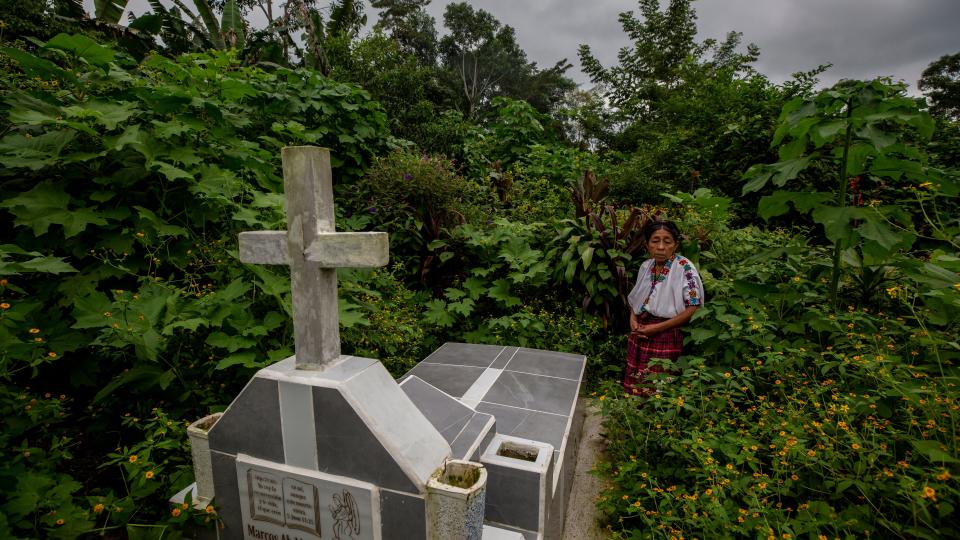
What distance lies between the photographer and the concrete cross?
1.56 m

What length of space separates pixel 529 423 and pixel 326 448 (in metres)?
1.33

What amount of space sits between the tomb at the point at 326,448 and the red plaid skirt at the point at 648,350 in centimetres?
171

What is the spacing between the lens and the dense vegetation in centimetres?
178

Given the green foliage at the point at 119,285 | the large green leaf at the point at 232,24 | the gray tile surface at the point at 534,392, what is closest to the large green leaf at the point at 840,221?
the gray tile surface at the point at 534,392

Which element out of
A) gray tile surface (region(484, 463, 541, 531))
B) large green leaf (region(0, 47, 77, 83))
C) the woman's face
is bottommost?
gray tile surface (region(484, 463, 541, 531))

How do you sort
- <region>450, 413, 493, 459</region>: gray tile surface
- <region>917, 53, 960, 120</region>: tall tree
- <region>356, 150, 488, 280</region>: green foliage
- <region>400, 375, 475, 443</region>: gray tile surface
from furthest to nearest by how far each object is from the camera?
<region>917, 53, 960, 120</region>: tall tree, <region>356, 150, 488, 280</region>: green foliage, <region>400, 375, 475, 443</region>: gray tile surface, <region>450, 413, 493, 459</region>: gray tile surface

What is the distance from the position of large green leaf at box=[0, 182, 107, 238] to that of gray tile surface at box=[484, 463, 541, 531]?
264 centimetres

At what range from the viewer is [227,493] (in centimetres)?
176

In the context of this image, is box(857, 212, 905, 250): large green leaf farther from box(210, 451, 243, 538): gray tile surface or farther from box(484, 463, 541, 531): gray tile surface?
box(210, 451, 243, 538): gray tile surface

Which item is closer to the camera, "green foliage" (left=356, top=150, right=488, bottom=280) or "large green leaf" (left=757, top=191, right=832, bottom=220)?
"large green leaf" (left=757, top=191, right=832, bottom=220)

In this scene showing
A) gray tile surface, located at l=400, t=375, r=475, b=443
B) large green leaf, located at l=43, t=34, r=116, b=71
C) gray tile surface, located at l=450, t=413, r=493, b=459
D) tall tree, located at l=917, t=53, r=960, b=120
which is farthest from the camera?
tall tree, located at l=917, t=53, r=960, b=120

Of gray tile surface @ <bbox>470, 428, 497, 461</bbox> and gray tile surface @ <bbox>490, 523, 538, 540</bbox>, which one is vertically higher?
gray tile surface @ <bbox>470, 428, 497, 461</bbox>

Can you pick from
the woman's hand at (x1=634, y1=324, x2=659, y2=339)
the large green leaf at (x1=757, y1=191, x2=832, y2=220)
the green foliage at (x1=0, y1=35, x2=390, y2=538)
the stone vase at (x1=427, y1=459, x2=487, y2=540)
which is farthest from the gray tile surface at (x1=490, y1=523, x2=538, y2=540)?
the large green leaf at (x1=757, y1=191, x2=832, y2=220)

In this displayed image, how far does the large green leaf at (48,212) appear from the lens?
7.70ft
